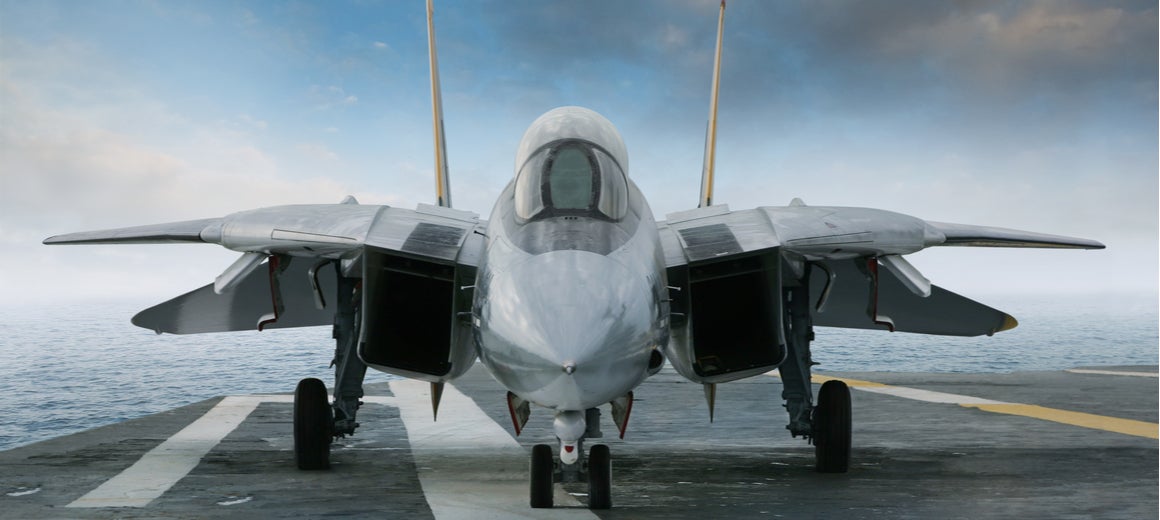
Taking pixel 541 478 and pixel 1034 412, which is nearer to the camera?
pixel 541 478

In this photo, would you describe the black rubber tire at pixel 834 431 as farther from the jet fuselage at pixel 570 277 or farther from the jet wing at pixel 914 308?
the jet fuselage at pixel 570 277

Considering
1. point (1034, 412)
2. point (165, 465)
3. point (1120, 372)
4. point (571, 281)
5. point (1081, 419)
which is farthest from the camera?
point (1120, 372)

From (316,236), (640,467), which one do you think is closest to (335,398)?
(316,236)

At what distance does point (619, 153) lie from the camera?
5992 mm

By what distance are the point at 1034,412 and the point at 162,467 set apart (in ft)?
34.3

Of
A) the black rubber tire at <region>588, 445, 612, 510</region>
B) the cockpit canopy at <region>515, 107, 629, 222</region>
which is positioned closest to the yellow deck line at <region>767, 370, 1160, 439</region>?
the black rubber tire at <region>588, 445, 612, 510</region>

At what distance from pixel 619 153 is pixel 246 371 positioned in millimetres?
29005

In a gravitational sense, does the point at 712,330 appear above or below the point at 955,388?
above

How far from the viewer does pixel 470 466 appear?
25.7 ft

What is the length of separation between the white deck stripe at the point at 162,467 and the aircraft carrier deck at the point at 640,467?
2cm

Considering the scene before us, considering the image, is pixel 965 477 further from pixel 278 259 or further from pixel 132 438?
pixel 132 438

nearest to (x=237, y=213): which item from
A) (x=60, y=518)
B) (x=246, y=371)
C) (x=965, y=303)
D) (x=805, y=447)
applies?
(x=60, y=518)

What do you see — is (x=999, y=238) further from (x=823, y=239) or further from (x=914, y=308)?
(x=914, y=308)

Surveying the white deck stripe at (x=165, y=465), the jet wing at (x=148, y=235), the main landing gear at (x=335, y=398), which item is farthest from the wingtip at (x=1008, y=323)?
the white deck stripe at (x=165, y=465)
